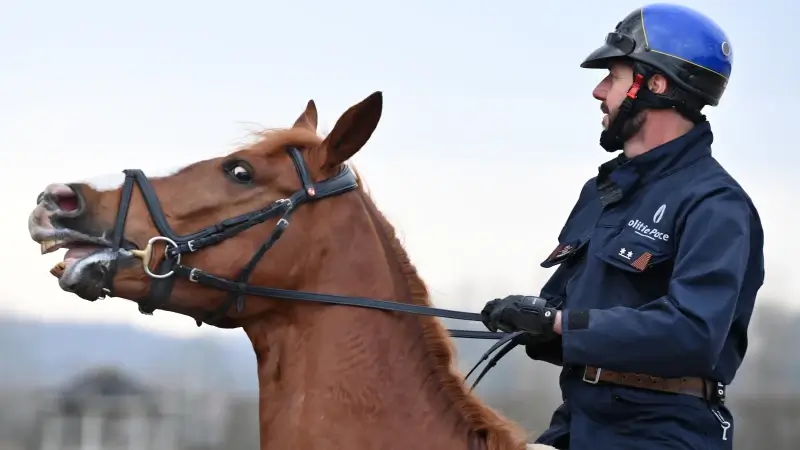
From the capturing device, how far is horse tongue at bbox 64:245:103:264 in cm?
457

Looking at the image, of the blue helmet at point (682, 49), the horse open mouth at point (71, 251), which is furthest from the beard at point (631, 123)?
the horse open mouth at point (71, 251)

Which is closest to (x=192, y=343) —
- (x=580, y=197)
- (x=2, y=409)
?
(x=2, y=409)

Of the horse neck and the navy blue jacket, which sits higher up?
the navy blue jacket

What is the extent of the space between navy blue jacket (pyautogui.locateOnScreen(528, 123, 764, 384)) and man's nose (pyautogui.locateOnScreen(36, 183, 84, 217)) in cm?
207

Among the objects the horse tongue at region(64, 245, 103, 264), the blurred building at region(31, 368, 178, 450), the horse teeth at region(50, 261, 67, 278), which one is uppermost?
the horse tongue at region(64, 245, 103, 264)

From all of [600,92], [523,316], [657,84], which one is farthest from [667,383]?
[600,92]

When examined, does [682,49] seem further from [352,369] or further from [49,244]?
[49,244]

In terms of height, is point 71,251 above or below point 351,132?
below

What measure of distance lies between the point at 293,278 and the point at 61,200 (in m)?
1.03

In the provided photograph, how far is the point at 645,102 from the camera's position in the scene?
197 inches

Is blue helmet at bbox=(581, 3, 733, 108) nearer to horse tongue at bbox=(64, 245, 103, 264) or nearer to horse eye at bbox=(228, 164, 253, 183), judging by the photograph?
horse eye at bbox=(228, 164, 253, 183)

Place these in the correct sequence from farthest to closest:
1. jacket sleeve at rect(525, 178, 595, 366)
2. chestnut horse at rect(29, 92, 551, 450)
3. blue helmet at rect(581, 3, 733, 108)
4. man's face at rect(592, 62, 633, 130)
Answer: jacket sleeve at rect(525, 178, 595, 366)
man's face at rect(592, 62, 633, 130)
blue helmet at rect(581, 3, 733, 108)
chestnut horse at rect(29, 92, 551, 450)

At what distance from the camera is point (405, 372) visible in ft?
15.7

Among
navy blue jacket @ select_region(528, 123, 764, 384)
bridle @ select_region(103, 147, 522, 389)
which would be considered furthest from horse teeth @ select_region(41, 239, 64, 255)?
navy blue jacket @ select_region(528, 123, 764, 384)
